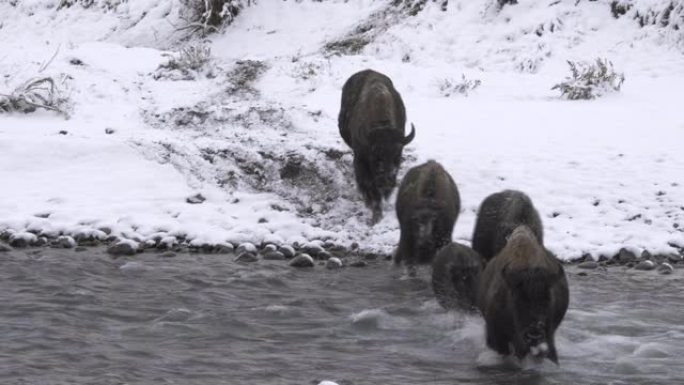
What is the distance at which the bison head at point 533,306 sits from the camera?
6.45 metres

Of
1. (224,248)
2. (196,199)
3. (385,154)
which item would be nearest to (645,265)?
(385,154)

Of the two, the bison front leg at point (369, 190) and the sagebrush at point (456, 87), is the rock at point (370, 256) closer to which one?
the bison front leg at point (369, 190)

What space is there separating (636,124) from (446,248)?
6.74m

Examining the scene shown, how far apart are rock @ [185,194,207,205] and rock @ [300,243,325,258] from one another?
1.86 m

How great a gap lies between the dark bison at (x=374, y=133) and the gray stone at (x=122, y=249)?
278 centimetres

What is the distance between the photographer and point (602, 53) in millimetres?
18734

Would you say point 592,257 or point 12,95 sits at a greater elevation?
point 12,95

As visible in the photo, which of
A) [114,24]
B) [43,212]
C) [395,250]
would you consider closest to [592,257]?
[395,250]

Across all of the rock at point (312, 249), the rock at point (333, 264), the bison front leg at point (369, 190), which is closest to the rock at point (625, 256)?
the bison front leg at point (369, 190)

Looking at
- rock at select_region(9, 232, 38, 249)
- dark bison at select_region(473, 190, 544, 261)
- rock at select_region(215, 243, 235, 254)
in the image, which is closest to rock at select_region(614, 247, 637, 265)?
dark bison at select_region(473, 190, 544, 261)

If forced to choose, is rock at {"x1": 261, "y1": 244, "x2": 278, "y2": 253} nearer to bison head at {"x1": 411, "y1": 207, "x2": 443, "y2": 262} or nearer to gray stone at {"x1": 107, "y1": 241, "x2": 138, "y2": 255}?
gray stone at {"x1": 107, "y1": 241, "x2": 138, "y2": 255}

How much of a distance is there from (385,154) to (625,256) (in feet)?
9.40

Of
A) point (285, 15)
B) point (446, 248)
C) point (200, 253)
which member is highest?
point (285, 15)

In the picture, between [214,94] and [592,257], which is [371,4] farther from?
[592,257]
